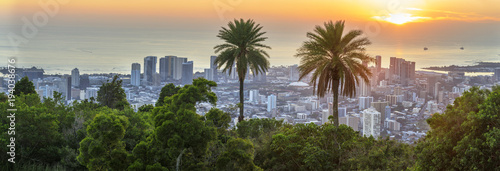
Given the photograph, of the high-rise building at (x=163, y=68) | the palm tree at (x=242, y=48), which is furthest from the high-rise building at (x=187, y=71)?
the palm tree at (x=242, y=48)

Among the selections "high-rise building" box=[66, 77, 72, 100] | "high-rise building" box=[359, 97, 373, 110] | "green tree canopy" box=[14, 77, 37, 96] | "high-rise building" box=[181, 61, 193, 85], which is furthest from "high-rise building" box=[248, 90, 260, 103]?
"green tree canopy" box=[14, 77, 37, 96]

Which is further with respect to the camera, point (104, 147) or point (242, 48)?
point (242, 48)

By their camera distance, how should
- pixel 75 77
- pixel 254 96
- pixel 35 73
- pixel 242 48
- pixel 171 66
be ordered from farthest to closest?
pixel 171 66
pixel 75 77
pixel 254 96
pixel 35 73
pixel 242 48

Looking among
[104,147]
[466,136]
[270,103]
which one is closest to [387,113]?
[270,103]

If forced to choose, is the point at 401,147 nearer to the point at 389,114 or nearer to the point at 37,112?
A: the point at 37,112

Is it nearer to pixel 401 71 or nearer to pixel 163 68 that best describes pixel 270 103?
pixel 401 71

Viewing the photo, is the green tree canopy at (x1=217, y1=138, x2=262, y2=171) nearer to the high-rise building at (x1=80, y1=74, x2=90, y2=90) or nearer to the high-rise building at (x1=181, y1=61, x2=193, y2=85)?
the high-rise building at (x1=181, y1=61, x2=193, y2=85)

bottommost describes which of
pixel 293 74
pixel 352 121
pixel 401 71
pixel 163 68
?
pixel 352 121
